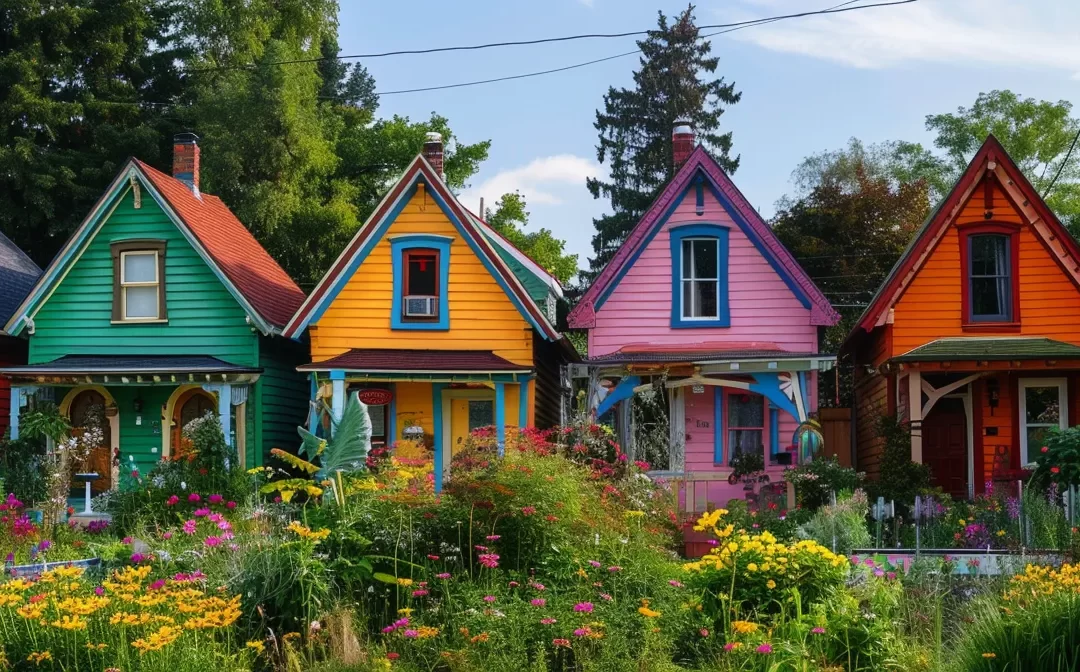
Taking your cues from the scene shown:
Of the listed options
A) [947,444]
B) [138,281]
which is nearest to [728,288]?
[947,444]

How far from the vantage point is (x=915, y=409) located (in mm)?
20625

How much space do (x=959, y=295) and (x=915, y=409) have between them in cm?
247

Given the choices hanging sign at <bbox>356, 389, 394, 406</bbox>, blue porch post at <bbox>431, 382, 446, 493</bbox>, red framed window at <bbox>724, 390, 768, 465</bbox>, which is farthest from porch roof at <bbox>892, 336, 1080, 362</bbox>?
hanging sign at <bbox>356, 389, 394, 406</bbox>

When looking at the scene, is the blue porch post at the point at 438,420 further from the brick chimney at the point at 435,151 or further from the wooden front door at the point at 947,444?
the wooden front door at the point at 947,444

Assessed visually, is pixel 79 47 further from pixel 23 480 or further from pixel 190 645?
pixel 190 645

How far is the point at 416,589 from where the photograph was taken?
10492 mm

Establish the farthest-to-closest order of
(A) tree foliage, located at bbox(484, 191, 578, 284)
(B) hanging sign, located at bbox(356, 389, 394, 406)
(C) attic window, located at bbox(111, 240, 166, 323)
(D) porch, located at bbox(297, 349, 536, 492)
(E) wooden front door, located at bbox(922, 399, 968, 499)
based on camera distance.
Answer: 1. (A) tree foliage, located at bbox(484, 191, 578, 284)
2. (C) attic window, located at bbox(111, 240, 166, 323)
3. (E) wooden front door, located at bbox(922, 399, 968, 499)
4. (B) hanging sign, located at bbox(356, 389, 394, 406)
5. (D) porch, located at bbox(297, 349, 536, 492)

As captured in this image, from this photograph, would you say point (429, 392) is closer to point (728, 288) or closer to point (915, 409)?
point (728, 288)

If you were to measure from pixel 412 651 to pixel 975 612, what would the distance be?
4.72 m

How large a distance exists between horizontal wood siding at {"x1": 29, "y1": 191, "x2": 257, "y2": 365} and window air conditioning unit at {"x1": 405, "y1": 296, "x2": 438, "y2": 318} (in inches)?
127

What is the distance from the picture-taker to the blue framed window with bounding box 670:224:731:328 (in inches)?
867

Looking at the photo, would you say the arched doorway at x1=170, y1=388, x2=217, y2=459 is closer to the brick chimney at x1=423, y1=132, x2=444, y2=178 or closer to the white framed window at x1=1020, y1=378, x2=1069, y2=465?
the brick chimney at x1=423, y1=132, x2=444, y2=178

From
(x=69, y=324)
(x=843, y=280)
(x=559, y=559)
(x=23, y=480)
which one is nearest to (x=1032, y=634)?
(x=559, y=559)

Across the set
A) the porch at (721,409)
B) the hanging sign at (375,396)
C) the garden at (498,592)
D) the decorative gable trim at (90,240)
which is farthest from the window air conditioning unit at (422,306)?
the garden at (498,592)
